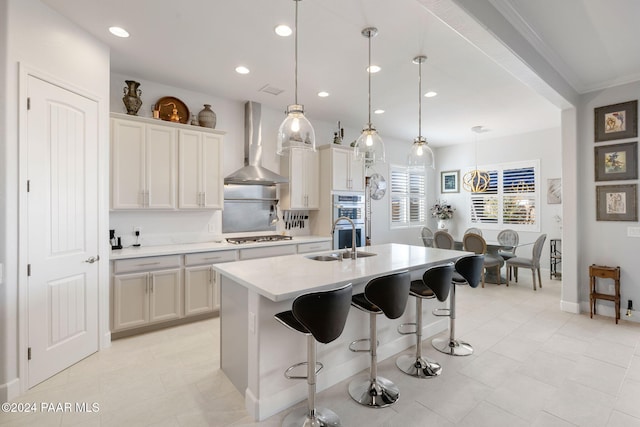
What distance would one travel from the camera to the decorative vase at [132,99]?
140 inches

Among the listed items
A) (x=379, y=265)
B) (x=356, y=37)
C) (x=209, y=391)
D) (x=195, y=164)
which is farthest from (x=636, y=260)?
(x=195, y=164)

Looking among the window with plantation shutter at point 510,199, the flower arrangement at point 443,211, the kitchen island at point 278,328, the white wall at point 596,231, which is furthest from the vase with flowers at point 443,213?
the kitchen island at point 278,328

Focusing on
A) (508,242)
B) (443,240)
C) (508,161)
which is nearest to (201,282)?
(443,240)

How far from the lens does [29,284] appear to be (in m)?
2.37

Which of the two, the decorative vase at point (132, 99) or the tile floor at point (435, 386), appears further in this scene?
the decorative vase at point (132, 99)

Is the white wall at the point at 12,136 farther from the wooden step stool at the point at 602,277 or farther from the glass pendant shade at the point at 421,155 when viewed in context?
the wooden step stool at the point at 602,277

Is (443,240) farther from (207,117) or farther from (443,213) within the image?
(207,117)

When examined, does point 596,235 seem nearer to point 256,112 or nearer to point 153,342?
point 256,112

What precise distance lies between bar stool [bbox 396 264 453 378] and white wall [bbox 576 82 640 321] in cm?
291

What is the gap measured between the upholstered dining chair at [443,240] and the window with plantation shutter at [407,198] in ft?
5.06

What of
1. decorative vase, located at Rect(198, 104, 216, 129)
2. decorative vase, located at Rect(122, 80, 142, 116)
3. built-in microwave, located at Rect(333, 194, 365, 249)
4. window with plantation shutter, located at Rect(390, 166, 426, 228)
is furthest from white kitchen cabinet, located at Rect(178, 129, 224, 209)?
window with plantation shutter, located at Rect(390, 166, 426, 228)

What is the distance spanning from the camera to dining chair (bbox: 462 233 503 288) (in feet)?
16.8

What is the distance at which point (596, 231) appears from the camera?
4.04 m

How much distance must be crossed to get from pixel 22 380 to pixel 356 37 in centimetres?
393
